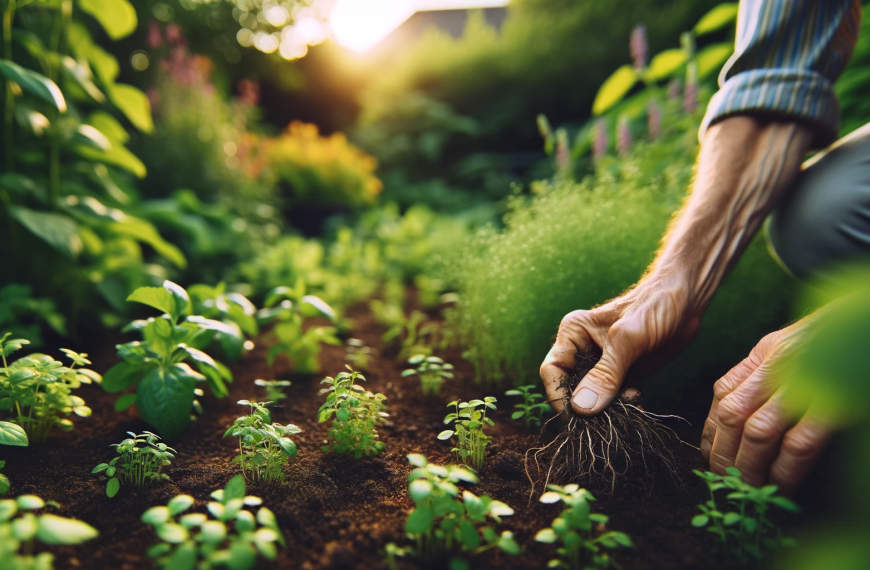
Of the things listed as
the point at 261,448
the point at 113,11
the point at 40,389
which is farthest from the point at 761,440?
the point at 113,11

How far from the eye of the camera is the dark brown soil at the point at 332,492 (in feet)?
3.22

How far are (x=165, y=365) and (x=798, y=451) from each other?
5.06 ft

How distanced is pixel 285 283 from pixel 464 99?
6059mm

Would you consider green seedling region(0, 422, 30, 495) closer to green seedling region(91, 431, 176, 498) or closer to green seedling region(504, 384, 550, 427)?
green seedling region(91, 431, 176, 498)

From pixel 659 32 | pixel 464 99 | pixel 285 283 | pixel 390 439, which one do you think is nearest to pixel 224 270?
pixel 285 283

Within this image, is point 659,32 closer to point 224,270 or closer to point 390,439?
point 224,270

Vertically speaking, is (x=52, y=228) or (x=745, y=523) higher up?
(x=52, y=228)

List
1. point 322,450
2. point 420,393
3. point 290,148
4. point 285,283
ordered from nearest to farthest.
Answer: point 322,450
point 420,393
point 285,283
point 290,148

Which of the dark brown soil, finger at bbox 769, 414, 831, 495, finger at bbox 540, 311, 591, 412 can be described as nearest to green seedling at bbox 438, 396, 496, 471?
the dark brown soil

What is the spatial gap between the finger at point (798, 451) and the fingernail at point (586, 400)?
0.36 m

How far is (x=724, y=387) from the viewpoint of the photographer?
1.16m

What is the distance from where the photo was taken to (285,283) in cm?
289

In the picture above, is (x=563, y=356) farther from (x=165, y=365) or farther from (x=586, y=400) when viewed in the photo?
(x=165, y=365)

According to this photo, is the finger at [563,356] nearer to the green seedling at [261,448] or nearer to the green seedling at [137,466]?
the green seedling at [261,448]
